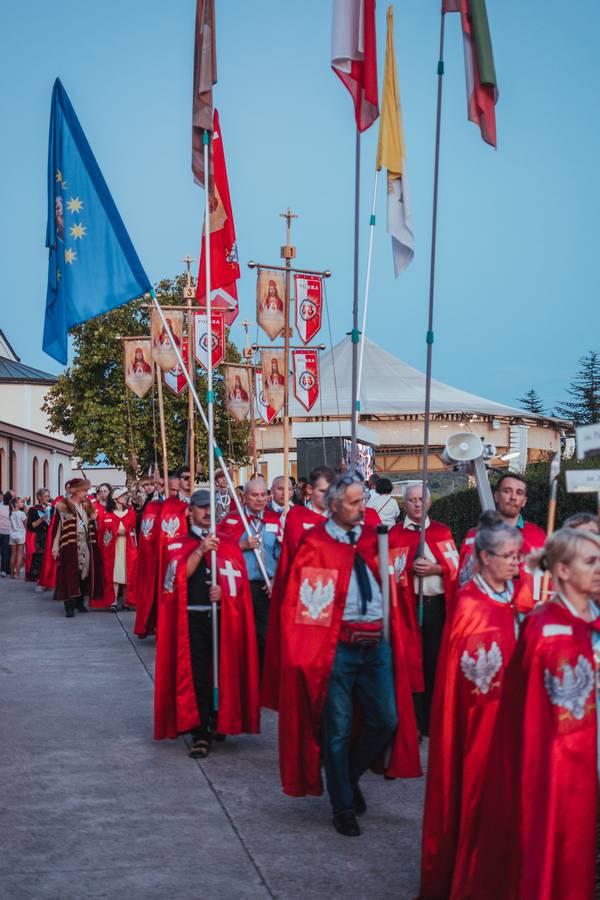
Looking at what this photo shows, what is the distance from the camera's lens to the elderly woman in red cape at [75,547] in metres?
17.4

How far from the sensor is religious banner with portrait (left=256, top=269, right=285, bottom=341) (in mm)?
19734

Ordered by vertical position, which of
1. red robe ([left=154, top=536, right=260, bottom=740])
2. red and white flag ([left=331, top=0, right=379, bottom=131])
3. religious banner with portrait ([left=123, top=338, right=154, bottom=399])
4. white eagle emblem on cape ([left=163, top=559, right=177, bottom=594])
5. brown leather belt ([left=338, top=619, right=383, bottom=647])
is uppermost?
red and white flag ([left=331, top=0, right=379, bottom=131])

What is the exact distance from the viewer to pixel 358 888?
17.2 feet

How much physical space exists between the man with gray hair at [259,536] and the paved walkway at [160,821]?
0.84 meters

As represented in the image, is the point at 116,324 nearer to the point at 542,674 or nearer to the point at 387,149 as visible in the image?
the point at 387,149

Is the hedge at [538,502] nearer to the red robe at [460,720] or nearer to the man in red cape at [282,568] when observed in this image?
the man in red cape at [282,568]

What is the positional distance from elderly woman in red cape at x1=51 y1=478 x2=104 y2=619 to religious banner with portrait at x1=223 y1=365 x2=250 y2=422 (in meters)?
7.74

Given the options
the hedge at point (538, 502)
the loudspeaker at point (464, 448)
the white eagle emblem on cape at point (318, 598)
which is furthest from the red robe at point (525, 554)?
the hedge at point (538, 502)

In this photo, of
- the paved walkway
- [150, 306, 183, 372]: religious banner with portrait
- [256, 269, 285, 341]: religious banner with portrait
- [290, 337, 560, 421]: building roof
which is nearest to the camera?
the paved walkway

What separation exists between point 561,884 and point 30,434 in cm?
5405

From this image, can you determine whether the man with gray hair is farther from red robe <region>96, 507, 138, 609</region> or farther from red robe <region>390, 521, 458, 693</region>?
red robe <region>96, 507, 138, 609</region>

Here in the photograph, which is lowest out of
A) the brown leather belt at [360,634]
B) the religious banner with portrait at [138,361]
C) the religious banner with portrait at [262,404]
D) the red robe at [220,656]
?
the red robe at [220,656]

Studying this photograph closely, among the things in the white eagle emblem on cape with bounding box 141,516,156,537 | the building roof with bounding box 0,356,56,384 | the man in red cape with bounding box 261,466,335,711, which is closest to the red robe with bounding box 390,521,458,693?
the man in red cape with bounding box 261,466,335,711

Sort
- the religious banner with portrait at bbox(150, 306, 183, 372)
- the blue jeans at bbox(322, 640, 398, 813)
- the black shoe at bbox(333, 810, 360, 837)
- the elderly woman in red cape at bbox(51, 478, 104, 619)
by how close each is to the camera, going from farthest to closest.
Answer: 1. the religious banner with portrait at bbox(150, 306, 183, 372)
2. the elderly woman in red cape at bbox(51, 478, 104, 619)
3. the blue jeans at bbox(322, 640, 398, 813)
4. the black shoe at bbox(333, 810, 360, 837)
